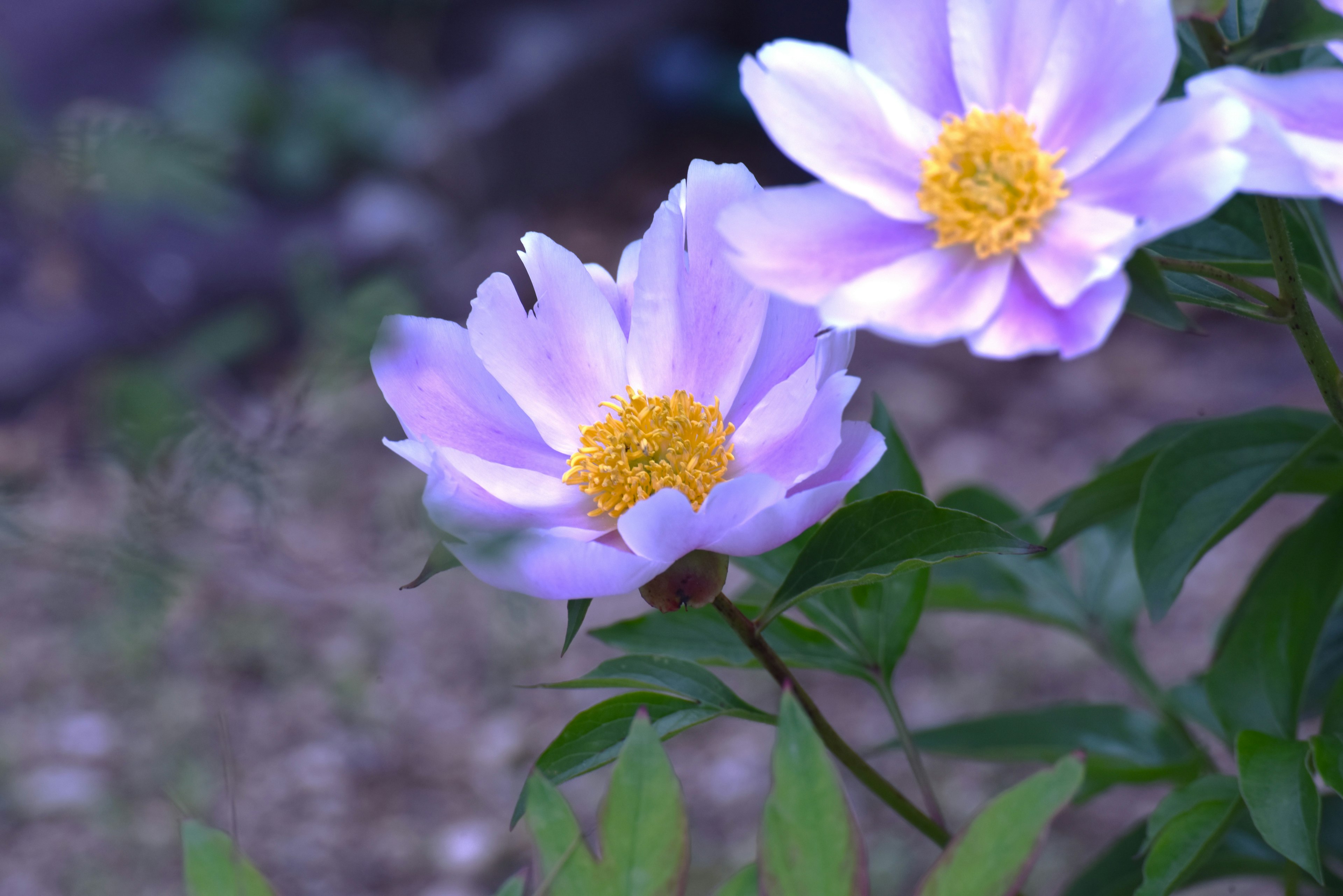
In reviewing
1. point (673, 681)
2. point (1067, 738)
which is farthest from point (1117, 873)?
point (673, 681)

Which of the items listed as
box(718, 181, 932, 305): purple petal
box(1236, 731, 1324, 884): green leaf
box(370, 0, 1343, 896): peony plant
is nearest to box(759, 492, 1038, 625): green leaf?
box(370, 0, 1343, 896): peony plant

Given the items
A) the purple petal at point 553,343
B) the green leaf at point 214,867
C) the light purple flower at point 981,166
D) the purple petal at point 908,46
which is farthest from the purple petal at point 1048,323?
the green leaf at point 214,867

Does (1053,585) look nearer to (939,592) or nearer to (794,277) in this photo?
(939,592)

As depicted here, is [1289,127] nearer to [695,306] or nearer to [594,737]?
[695,306]

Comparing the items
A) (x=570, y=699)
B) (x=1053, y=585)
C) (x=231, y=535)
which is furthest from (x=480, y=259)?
(x=231, y=535)

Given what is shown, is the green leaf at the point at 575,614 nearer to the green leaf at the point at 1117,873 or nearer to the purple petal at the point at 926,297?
the purple petal at the point at 926,297
